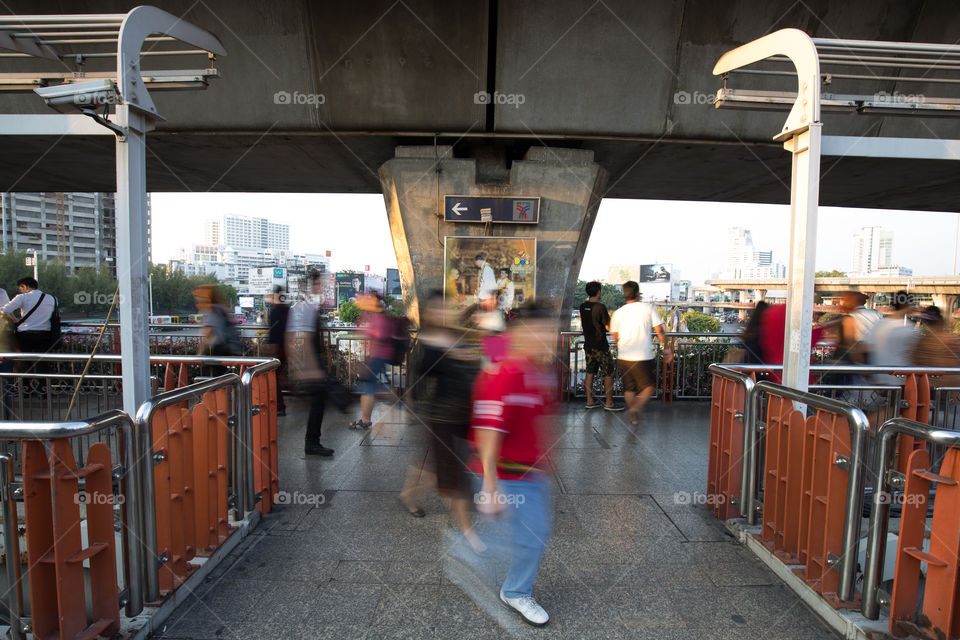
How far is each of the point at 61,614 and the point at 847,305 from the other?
7.06 meters

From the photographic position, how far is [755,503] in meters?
3.93

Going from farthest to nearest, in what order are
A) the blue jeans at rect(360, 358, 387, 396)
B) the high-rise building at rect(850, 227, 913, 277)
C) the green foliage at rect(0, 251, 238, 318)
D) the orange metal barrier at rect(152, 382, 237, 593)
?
1. the high-rise building at rect(850, 227, 913, 277)
2. the green foliage at rect(0, 251, 238, 318)
3. the blue jeans at rect(360, 358, 387, 396)
4. the orange metal barrier at rect(152, 382, 237, 593)

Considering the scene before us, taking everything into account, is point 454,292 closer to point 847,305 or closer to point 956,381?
point 847,305

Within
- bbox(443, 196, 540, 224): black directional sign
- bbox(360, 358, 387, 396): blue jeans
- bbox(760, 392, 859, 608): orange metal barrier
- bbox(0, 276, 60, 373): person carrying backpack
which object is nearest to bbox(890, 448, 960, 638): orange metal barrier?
bbox(760, 392, 859, 608): orange metal barrier

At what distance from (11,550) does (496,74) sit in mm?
7416

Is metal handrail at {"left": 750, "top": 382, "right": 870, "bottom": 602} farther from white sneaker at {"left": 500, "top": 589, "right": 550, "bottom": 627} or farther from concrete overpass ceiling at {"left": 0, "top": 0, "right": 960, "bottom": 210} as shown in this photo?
concrete overpass ceiling at {"left": 0, "top": 0, "right": 960, "bottom": 210}

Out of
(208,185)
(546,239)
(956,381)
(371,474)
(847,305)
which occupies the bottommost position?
(371,474)

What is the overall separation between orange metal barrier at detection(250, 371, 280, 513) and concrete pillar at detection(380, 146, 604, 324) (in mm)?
4505

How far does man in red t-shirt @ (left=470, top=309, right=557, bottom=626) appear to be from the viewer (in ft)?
9.18

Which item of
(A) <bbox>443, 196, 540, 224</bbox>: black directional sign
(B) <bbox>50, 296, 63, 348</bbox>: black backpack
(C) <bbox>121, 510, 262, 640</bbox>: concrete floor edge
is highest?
(A) <bbox>443, 196, 540, 224</bbox>: black directional sign

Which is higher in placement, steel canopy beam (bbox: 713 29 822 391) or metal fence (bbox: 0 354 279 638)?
steel canopy beam (bbox: 713 29 822 391)

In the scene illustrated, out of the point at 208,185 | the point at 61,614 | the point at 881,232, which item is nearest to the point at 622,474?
the point at 61,614

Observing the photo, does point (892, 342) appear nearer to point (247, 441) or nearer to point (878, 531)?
point (878, 531)

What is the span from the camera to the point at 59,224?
76.9 m
